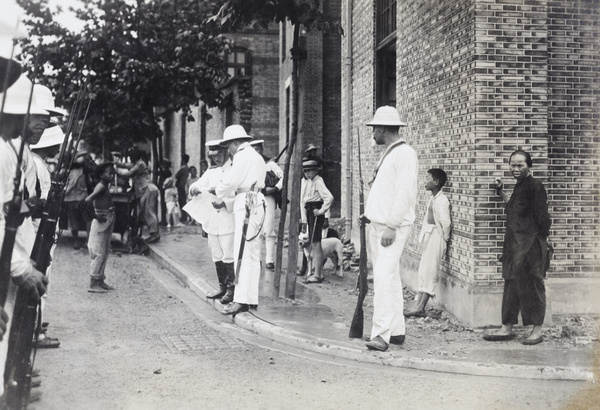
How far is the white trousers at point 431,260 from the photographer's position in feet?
26.7

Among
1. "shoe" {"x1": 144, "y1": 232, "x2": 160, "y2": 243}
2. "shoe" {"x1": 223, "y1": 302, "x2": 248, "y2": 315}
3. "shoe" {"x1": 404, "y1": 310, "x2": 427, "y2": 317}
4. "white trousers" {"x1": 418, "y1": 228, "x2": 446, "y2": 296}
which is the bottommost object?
"shoe" {"x1": 404, "y1": 310, "x2": 427, "y2": 317}

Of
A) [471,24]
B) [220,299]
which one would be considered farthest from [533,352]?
[220,299]

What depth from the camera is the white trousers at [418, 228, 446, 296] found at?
8133 mm

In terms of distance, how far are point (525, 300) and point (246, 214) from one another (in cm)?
330

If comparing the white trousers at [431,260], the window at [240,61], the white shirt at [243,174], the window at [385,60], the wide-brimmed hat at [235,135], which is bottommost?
the white trousers at [431,260]

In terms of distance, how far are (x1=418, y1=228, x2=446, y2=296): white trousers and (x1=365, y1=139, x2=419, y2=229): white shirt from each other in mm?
1640

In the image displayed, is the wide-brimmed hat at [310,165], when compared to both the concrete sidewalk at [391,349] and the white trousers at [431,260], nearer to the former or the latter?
the concrete sidewalk at [391,349]

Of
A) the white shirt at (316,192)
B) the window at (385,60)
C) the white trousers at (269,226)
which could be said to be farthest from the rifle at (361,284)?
the window at (385,60)

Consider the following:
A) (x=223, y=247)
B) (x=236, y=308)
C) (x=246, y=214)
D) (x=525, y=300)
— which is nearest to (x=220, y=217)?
(x=223, y=247)

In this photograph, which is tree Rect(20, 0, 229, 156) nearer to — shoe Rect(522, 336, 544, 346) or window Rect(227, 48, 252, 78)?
window Rect(227, 48, 252, 78)

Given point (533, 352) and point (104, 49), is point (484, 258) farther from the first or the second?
point (104, 49)

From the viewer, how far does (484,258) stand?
7.50 metres

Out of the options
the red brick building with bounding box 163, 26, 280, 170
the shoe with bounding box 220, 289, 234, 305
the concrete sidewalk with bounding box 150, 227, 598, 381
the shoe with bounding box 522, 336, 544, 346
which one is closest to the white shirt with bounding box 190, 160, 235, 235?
the shoe with bounding box 220, 289, 234, 305

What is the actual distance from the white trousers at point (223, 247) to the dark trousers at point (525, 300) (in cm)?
355
